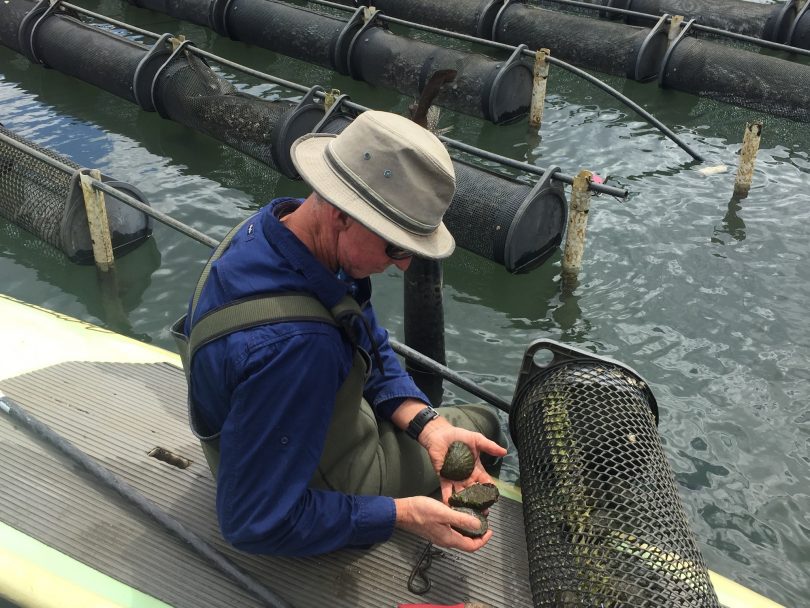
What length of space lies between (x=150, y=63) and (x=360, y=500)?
871 cm

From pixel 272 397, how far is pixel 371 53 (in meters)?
9.71

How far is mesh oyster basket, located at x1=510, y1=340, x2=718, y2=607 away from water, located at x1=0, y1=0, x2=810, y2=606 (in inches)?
71.4

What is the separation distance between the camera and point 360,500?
2.75 meters

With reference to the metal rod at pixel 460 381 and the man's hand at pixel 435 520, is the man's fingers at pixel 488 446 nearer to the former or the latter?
the man's hand at pixel 435 520

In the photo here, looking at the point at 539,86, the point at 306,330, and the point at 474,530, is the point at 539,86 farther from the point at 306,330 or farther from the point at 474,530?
the point at 306,330

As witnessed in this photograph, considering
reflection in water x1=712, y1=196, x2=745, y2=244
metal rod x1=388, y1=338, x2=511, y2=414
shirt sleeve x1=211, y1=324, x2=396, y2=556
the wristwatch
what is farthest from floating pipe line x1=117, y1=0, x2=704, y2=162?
shirt sleeve x1=211, y1=324, x2=396, y2=556

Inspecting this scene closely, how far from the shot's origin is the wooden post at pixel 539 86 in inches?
367

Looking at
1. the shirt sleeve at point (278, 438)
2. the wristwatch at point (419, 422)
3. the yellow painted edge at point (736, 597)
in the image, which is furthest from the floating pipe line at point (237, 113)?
the shirt sleeve at point (278, 438)

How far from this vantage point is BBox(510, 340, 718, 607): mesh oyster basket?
8.84ft

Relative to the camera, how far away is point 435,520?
107 inches

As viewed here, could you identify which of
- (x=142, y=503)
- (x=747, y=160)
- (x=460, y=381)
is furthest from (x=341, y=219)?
(x=747, y=160)

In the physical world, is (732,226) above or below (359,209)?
below

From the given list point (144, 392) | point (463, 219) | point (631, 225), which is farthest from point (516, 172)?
point (144, 392)

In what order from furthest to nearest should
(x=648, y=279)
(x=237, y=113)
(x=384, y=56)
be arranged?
(x=384, y=56)
(x=237, y=113)
(x=648, y=279)
